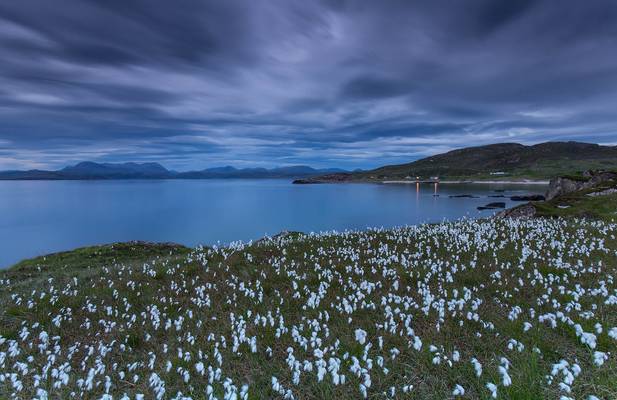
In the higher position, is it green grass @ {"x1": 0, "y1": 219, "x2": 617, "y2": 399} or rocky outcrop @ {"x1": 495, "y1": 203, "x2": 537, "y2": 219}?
green grass @ {"x1": 0, "y1": 219, "x2": 617, "y2": 399}

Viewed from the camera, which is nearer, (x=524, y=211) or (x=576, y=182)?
(x=524, y=211)

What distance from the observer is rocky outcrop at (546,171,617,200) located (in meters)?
42.5

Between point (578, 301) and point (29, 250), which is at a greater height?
point (578, 301)

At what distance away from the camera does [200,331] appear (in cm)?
758

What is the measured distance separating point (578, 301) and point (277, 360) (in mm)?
6839

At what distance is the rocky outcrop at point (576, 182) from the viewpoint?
42.5 m

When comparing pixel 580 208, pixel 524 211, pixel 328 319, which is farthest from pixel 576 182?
pixel 328 319

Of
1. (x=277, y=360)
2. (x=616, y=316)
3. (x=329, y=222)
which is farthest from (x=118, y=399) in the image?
(x=329, y=222)

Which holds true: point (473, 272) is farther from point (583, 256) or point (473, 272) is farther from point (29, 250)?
point (29, 250)

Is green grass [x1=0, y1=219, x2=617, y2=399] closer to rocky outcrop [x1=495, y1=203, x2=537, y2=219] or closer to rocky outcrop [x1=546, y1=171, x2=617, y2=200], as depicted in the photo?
rocky outcrop [x1=495, y1=203, x2=537, y2=219]

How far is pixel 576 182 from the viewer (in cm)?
4616

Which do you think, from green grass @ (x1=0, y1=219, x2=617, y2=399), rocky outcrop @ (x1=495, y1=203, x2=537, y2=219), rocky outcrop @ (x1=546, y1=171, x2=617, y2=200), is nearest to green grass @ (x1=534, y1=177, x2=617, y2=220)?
rocky outcrop @ (x1=495, y1=203, x2=537, y2=219)

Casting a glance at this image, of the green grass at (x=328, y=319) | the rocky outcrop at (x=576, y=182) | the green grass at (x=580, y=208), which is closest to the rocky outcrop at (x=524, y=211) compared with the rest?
the green grass at (x=580, y=208)

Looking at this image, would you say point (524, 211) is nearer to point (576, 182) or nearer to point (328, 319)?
point (576, 182)
